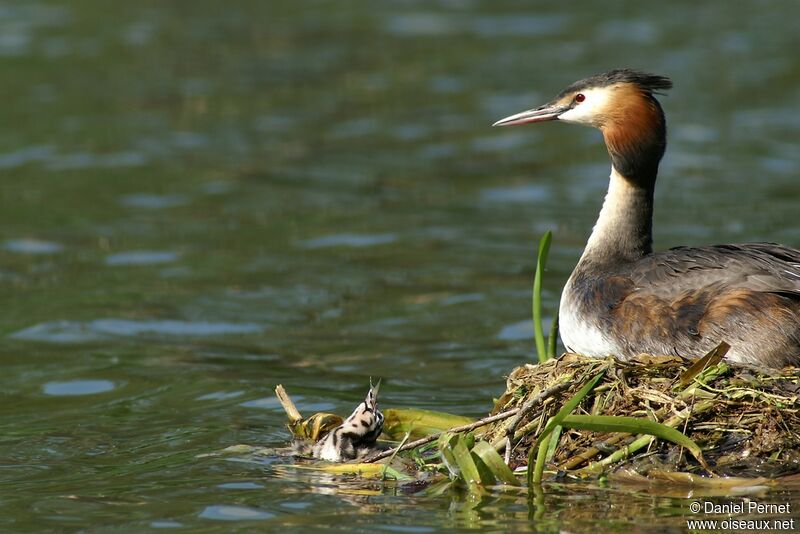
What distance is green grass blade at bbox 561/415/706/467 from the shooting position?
6688mm

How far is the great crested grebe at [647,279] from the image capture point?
23.9ft

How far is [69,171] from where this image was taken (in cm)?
1589

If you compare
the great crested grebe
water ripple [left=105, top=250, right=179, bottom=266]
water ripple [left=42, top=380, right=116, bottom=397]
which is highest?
water ripple [left=105, top=250, right=179, bottom=266]

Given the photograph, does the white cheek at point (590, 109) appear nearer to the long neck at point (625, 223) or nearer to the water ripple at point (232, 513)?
the long neck at point (625, 223)

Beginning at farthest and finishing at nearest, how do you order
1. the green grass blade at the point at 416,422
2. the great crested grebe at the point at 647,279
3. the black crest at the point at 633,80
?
the black crest at the point at 633,80 < the green grass blade at the point at 416,422 < the great crested grebe at the point at 647,279

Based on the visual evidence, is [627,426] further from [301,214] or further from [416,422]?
[301,214]

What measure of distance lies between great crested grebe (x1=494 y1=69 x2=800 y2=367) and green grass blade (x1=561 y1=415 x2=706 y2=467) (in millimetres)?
731

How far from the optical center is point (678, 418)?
272 inches

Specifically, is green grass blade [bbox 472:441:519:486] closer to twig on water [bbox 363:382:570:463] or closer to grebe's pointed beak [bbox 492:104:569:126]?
twig on water [bbox 363:382:570:463]

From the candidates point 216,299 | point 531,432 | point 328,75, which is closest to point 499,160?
point 328,75

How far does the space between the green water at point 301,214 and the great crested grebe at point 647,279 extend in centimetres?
93

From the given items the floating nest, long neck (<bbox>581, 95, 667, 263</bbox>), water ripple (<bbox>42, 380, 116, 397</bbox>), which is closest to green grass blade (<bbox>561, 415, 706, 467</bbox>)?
the floating nest

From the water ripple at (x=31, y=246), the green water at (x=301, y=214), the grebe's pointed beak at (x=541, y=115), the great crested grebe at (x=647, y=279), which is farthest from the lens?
the water ripple at (x=31, y=246)

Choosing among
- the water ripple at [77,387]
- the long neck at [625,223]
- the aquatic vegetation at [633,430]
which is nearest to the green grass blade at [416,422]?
the aquatic vegetation at [633,430]
